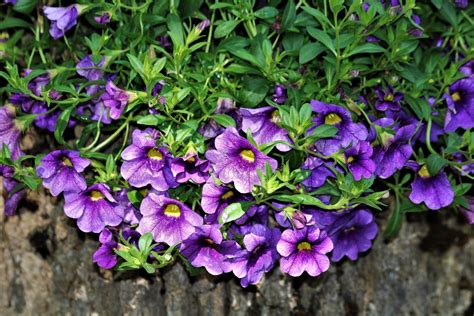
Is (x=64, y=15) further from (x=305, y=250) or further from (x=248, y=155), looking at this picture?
(x=305, y=250)

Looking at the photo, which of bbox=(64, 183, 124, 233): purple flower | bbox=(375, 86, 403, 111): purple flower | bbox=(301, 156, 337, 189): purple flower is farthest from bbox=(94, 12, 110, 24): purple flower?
bbox=(375, 86, 403, 111): purple flower

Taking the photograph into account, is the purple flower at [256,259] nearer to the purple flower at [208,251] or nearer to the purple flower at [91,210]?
the purple flower at [208,251]

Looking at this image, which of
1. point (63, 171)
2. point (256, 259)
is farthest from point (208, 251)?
point (63, 171)

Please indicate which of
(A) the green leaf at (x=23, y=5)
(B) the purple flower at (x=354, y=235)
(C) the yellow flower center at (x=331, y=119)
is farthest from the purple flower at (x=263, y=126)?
(A) the green leaf at (x=23, y=5)

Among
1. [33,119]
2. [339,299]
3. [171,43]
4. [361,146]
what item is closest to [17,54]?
[33,119]

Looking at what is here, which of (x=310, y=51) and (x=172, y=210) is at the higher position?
(x=310, y=51)

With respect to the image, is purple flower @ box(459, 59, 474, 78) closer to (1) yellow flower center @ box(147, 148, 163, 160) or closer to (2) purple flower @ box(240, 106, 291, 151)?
(2) purple flower @ box(240, 106, 291, 151)

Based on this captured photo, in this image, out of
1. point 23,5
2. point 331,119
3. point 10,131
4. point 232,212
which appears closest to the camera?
point 232,212
